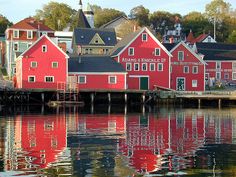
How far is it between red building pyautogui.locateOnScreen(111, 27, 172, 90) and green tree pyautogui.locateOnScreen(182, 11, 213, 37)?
191 feet

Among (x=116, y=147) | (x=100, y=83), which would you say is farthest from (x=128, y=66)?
(x=116, y=147)

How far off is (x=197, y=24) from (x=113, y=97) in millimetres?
73812

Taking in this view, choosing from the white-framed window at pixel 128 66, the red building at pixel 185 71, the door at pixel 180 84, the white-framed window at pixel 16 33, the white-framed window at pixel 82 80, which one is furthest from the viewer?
the white-framed window at pixel 16 33

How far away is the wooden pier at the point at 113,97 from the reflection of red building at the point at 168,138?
56.1 feet

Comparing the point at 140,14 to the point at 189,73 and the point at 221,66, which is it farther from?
the point at 189,73

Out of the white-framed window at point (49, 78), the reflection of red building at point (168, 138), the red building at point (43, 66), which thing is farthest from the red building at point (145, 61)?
the reflection of red building at point (168, 138)

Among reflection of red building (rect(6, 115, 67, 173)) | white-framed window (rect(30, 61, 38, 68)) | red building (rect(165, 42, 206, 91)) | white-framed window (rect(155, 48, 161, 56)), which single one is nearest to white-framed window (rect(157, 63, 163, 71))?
white-framed window (rect(155, 48, 161, 56))

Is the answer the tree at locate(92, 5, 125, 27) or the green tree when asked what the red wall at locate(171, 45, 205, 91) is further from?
the tree at locate(92, 5, 125, 27)

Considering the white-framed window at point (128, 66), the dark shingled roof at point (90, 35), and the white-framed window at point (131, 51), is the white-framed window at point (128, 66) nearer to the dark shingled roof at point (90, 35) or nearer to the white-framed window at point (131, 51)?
the white-framed window at point (131, 51)

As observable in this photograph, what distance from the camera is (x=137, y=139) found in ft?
111

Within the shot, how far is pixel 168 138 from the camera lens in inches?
1359

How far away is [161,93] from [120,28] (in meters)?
47.1

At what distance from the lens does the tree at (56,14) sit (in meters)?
124

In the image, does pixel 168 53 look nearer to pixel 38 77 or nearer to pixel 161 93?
pixel 161 93
